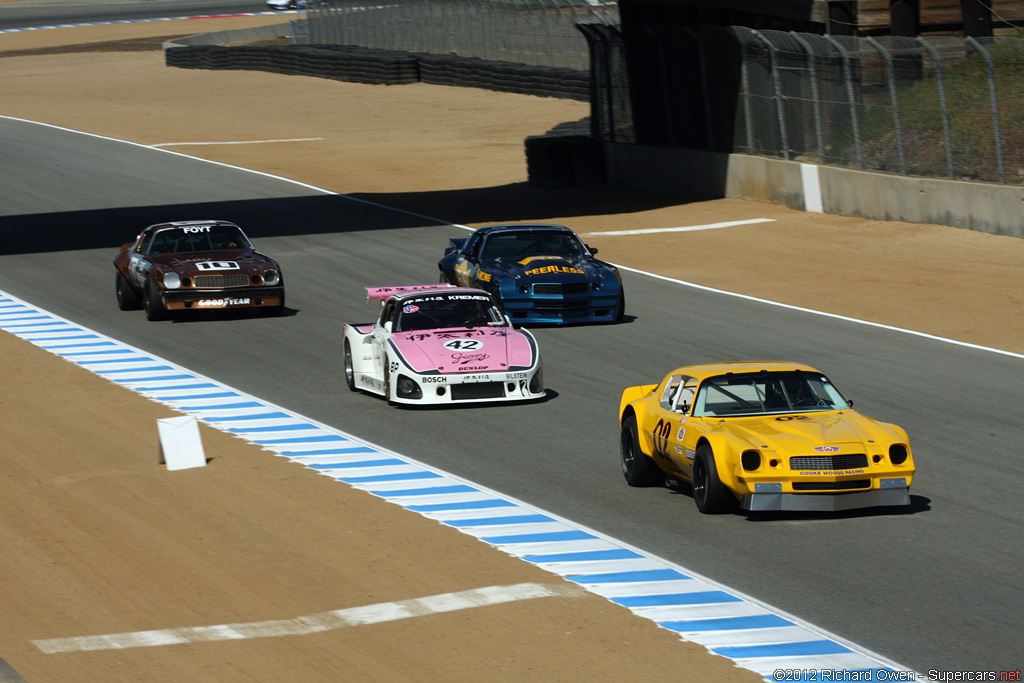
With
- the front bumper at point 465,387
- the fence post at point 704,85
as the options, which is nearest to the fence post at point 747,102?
the fence post at point 704,85

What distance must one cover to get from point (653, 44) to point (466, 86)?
18.1 metres

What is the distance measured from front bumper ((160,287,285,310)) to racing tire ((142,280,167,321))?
4.4 inches

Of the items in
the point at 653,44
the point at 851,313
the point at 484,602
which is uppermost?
the point at 653,44

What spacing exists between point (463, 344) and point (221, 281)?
651cm

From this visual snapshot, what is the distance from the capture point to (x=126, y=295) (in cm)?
2194

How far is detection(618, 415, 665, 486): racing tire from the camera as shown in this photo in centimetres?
1180

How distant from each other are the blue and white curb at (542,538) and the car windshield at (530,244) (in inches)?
217

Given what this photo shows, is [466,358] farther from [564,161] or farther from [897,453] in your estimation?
[564,161]

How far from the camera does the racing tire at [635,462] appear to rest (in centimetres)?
1180

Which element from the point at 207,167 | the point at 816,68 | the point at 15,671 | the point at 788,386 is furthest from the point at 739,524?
the point at 207,167

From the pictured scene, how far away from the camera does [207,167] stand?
4100 centimetres

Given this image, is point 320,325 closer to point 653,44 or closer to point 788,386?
point 788,386

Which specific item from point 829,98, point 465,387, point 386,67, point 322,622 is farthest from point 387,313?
point 386,67

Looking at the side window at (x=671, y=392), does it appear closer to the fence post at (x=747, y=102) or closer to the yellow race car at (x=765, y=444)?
the yellow race car at (x=765, y=444)
